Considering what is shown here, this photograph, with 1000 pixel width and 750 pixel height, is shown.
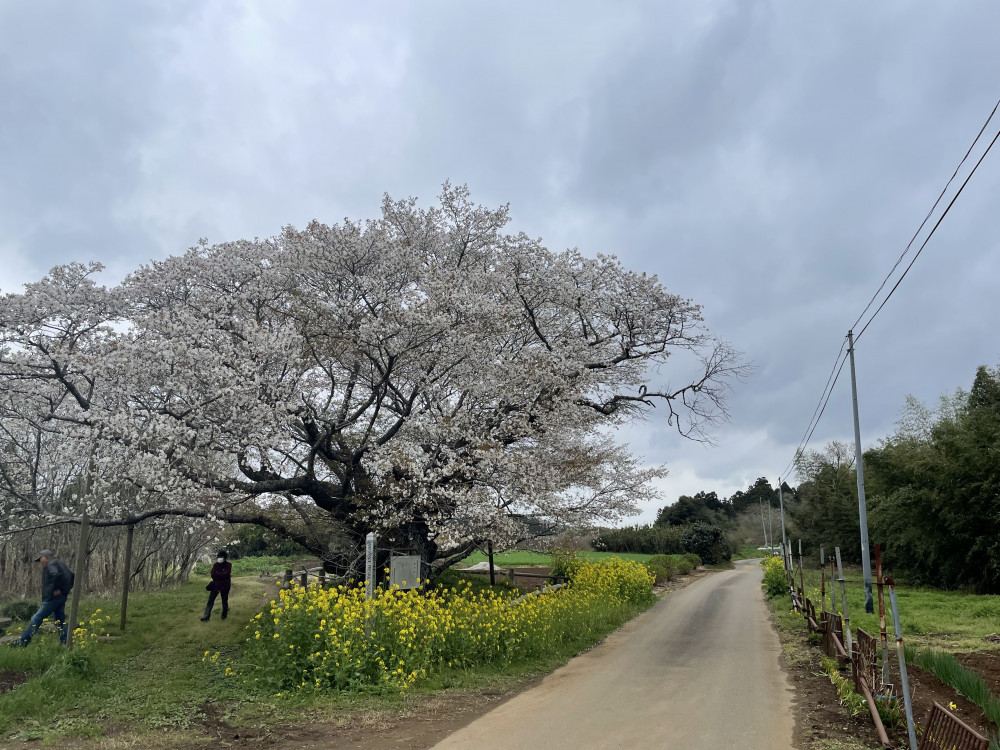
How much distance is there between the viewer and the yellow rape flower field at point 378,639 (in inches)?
321

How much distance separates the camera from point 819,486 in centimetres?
4306

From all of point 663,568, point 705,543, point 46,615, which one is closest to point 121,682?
point 46,615

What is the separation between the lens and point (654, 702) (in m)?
7.89

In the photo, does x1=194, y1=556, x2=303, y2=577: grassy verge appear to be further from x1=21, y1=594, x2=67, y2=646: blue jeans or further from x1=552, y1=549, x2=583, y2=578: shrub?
x1=21, y1=594, x2=67, y2=646: blue jeans

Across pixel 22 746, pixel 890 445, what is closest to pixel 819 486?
pixel 890 445

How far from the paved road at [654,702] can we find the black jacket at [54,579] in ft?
21.7

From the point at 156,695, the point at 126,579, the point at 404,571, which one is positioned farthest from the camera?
the point at 126,579

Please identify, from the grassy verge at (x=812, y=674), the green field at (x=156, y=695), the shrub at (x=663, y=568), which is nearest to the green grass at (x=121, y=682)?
the green field at (x=156, y=695)

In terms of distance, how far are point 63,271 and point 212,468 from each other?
161 inches

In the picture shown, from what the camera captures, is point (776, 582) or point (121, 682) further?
point (776, 582)

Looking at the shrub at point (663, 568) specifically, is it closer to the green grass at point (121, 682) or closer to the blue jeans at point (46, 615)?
the green grass at point (121, 682)

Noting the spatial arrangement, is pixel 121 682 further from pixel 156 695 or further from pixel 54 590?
pixel 54 590

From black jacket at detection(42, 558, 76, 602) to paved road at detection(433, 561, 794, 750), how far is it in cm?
661

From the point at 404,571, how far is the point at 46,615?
5104 millimetres
